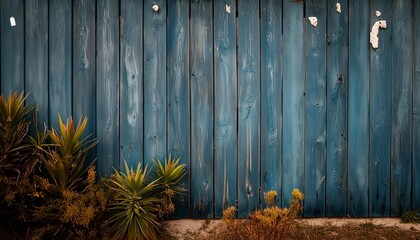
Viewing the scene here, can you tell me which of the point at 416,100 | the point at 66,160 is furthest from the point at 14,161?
the point at 416,100

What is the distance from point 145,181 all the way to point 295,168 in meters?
1.42

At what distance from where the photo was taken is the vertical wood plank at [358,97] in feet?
15.1

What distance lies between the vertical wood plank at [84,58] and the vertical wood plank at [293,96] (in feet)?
5.88

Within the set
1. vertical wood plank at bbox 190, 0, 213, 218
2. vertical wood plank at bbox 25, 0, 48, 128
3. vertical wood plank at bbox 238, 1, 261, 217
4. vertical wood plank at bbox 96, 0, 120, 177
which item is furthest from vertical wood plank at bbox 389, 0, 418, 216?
vertical wood plank at bbox 25, 0, 48, 128

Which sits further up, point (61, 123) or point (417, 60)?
point (417, 60)

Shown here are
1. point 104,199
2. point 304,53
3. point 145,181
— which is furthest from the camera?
point 304,53

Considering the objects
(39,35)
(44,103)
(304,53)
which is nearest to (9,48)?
(39,35)

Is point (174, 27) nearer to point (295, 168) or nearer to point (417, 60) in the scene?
point (295, 168)

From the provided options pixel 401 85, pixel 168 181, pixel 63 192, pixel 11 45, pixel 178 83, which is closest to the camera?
pixel 63 192

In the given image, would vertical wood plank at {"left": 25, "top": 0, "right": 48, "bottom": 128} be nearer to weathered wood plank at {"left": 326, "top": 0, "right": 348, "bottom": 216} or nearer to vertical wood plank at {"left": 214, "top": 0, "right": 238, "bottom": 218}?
vertical wood plank at {"left": 214, "top": 0, "right": 238, "bottom": 218}

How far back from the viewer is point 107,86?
4.49 m

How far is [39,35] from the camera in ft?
14.6

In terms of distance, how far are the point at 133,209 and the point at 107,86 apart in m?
1.20

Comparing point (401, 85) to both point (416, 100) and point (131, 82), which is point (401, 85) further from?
point (131, 82)
